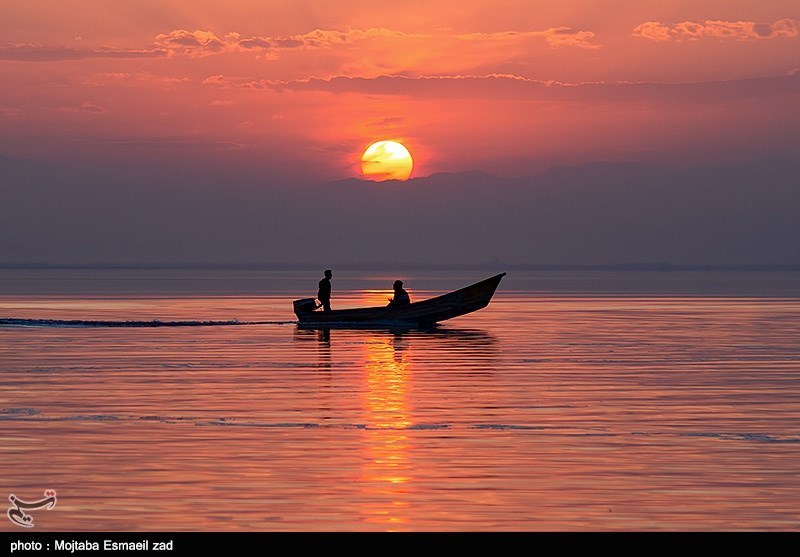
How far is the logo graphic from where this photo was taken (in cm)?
1464

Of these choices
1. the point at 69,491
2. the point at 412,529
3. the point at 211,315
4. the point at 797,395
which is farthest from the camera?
the point at 211,315

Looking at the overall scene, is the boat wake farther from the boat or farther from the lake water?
the lake water

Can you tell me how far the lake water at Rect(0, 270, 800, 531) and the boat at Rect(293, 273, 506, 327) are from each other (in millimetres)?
11407

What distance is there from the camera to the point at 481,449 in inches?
788

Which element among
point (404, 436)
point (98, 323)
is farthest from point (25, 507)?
point (98, 323)

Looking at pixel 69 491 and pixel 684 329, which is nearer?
pixel 69 491

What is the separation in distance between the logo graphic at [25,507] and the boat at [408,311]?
39.4m

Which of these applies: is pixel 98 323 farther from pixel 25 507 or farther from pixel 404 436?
pixel 25 507

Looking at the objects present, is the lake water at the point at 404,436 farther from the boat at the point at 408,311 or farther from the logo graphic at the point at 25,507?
the boat at the point at 408,311

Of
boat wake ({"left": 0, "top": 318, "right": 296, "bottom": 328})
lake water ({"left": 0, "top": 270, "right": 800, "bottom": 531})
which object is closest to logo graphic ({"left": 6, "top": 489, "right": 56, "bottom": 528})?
lake water ({"left": 0, "top": 270, "right": 800, "bottom": 531})

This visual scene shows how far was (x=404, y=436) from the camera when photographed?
70.9ft

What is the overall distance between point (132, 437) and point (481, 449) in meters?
5.83
